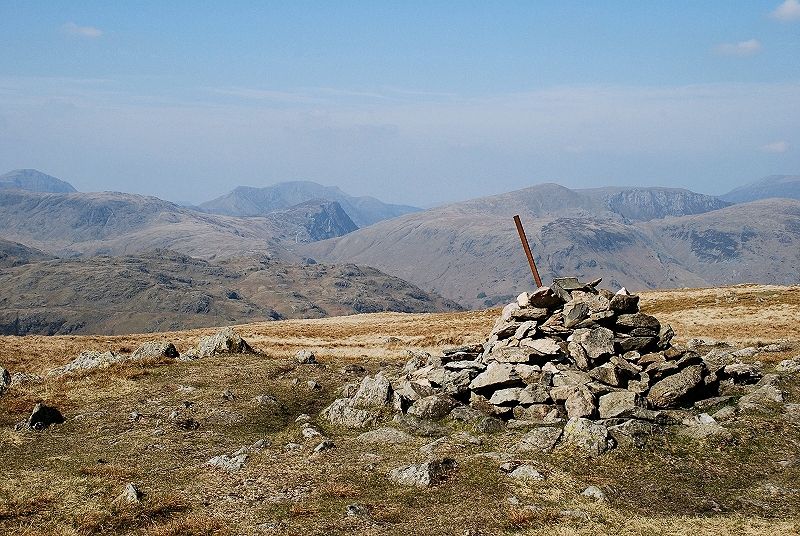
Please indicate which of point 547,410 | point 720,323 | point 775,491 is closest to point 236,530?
point 547,410

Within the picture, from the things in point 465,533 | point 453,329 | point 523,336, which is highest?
point 523,336

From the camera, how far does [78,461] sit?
79.4ft

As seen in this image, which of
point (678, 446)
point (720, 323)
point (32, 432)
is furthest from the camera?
point (720, 323)

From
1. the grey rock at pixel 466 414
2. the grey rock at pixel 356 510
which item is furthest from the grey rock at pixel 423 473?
the grey rock at pixel 466 414

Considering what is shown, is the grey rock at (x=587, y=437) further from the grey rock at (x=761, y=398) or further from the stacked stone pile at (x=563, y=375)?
the grey rock at (x=761, y=398)

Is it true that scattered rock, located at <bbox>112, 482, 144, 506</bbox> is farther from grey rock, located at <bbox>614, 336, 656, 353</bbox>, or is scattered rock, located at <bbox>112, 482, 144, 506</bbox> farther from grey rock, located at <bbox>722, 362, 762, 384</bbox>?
grey rock, located at <bbox>722, 362, 762, 384</bbox>

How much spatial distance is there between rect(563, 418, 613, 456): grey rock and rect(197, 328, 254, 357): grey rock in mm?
29656

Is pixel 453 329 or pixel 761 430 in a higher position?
pixel 761 430

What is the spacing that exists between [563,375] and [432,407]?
6.59 meters

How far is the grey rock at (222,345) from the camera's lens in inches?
1823

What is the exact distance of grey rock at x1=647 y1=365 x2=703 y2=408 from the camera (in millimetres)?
28500

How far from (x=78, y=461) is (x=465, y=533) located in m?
15.9

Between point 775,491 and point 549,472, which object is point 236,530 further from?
point 775,491

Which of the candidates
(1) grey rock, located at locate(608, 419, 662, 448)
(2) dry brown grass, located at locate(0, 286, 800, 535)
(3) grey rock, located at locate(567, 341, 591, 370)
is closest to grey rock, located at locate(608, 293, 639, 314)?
(3) grey rock, located at locate(567, 341, 591, 370)
